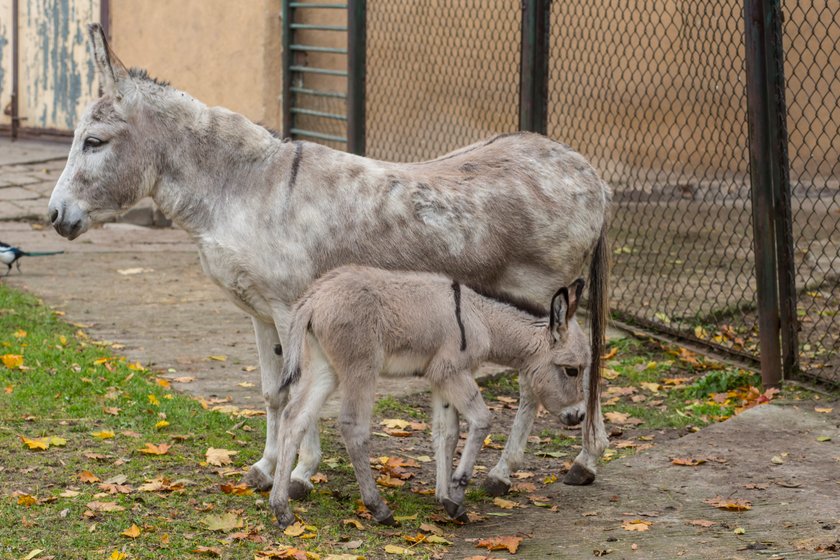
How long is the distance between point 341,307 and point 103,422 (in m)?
1.91

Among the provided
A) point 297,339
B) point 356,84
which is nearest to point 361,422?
point 297,339

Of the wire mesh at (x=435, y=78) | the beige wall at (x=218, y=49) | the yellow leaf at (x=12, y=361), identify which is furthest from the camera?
the beige wall at (x=218, y=49)

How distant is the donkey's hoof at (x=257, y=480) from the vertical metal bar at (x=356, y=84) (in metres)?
4.92

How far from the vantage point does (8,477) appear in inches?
209

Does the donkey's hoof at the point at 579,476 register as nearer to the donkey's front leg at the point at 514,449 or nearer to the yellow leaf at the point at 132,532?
the donkey's front leg at the point at 514,449

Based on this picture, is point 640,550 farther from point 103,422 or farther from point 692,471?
point 103,422

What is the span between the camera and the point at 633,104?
1104cm

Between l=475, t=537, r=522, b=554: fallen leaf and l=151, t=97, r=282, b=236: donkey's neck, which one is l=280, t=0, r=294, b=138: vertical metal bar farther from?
l=475, t=537, r=522, b=554: fallen leaf

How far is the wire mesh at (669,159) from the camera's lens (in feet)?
27.7

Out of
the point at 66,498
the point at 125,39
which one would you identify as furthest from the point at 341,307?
the point at 125,39

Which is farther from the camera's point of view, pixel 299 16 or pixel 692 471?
pixel 299 16

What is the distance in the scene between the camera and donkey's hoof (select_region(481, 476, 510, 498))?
5.50 meters

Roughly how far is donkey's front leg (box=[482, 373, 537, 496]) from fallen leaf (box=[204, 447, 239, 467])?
1.21 m

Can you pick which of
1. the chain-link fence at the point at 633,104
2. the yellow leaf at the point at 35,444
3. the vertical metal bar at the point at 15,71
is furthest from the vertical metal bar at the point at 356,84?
the vertical metal bar at the point at 15,71
